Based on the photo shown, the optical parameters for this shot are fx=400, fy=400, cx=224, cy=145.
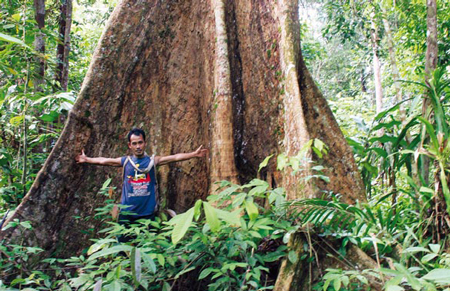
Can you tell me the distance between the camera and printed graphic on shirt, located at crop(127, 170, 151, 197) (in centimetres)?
347

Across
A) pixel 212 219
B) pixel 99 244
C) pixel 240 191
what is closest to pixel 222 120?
pixel 240 191

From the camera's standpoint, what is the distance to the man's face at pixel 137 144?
3502mm

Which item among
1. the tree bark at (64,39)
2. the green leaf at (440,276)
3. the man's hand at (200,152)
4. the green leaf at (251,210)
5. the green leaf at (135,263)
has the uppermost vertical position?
the tree bark at (64,39)

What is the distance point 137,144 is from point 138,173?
25 centimetres

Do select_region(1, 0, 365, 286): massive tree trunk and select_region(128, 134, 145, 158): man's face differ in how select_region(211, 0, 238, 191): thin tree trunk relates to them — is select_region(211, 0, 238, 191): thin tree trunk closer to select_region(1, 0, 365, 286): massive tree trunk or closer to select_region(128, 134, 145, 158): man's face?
select_region(1, 0, 365, 286): massive tree trunk

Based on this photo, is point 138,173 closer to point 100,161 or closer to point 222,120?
point 100,161

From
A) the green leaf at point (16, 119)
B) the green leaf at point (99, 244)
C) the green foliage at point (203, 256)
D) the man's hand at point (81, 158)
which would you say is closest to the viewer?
the green leaf at point (99, 244)

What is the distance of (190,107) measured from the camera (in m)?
4.07

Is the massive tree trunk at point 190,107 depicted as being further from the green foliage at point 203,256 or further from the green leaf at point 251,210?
the green leaf at point 251,210

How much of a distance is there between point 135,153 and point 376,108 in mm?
9149

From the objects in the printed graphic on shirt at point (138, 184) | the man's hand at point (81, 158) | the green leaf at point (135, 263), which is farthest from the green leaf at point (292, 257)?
the man's hand at point (81, 158)

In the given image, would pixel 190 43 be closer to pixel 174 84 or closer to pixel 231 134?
pixel 174 84

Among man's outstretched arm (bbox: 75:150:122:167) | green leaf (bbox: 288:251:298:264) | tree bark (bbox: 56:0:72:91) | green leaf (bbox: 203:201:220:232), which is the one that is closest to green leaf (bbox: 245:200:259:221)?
green leaf (bbox: 203:201:220:232)

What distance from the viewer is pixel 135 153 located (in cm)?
353
